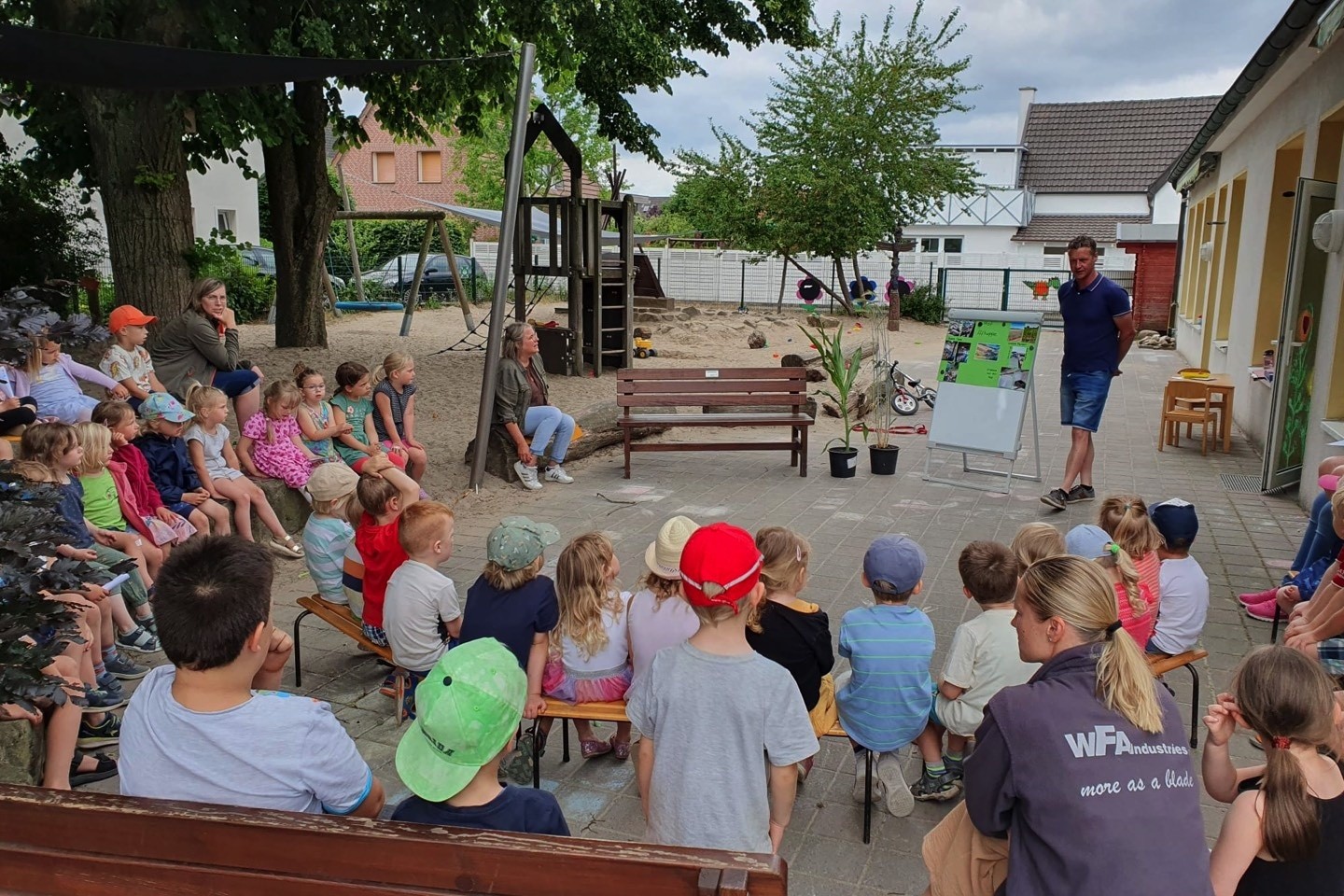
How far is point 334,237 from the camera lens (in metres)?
30.2

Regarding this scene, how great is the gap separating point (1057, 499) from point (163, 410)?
581cm

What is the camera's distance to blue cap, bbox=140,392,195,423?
5387mm

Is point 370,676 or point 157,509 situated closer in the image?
point 370,676

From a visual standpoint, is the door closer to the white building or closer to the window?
the white building

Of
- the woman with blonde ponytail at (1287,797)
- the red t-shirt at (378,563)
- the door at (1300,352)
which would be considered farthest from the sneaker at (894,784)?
the door at (1300,352)

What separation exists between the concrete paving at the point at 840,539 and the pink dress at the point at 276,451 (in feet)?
2.18

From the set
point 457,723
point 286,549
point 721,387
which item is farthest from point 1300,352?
point 457,723

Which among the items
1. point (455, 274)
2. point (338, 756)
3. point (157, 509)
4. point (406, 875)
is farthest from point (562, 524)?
point (455, 274)

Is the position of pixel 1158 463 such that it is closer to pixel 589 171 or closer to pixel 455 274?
pixel 455 274

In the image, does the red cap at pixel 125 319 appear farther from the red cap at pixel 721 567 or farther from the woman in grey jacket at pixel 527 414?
the red cap at pixel 721 567

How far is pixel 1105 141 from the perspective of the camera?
44844mm

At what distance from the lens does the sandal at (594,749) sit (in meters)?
3.78

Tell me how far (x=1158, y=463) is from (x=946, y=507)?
113 inches

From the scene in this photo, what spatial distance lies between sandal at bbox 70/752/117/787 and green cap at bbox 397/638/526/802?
2152 mm
